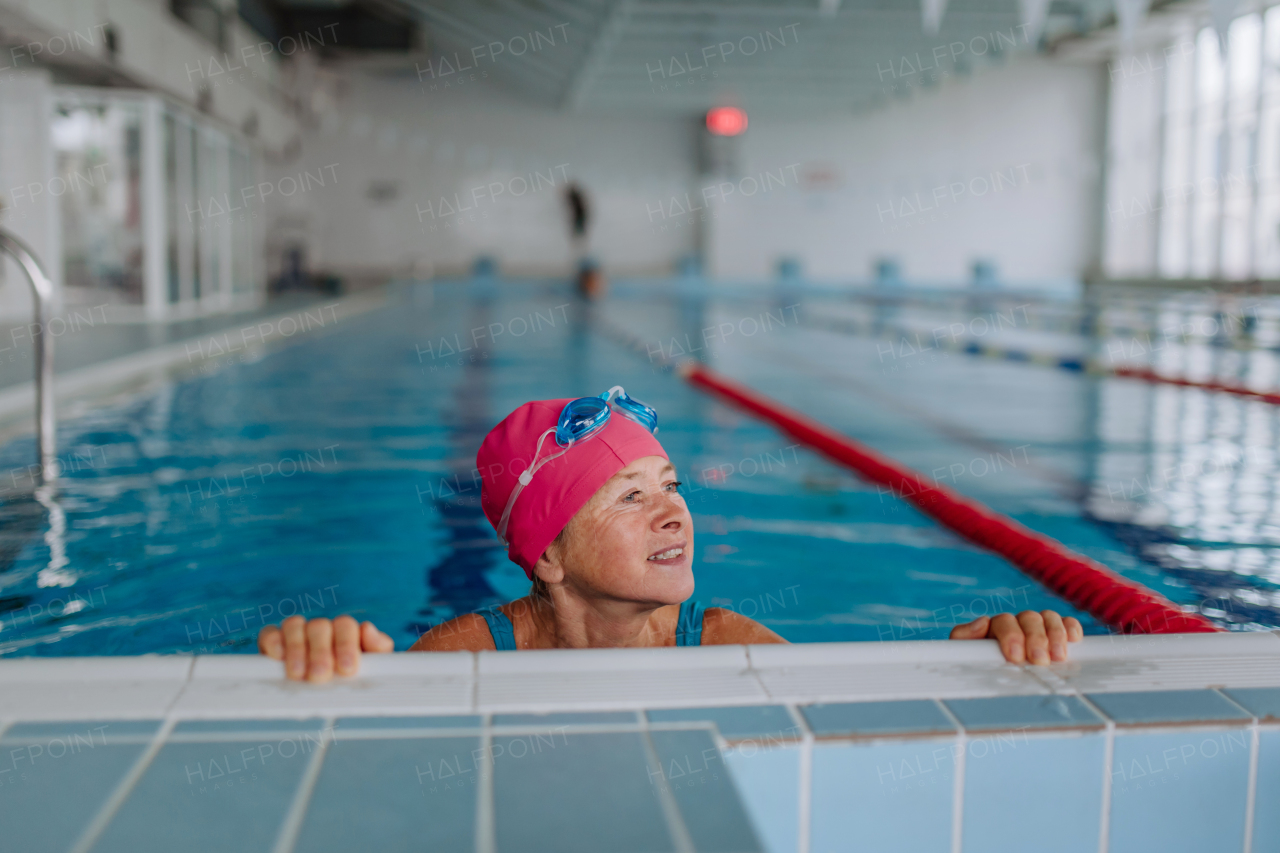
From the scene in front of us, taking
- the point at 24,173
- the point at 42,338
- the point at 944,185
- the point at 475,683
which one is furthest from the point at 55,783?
the point at 944,185

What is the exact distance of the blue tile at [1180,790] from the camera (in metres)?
1.28

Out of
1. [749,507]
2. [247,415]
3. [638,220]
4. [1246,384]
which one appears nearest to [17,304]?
[247,415]

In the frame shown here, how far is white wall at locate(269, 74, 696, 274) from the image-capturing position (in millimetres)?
23797

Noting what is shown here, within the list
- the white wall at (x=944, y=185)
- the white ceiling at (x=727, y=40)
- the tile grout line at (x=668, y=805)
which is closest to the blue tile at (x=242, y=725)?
the tile grout line at (x=668, y=805)

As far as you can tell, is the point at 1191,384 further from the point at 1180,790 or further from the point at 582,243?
the point at 582,243

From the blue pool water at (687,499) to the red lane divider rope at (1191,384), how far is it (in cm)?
12

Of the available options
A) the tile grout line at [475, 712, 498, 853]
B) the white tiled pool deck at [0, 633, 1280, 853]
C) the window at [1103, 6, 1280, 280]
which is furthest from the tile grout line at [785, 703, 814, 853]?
the window at [1103, 6, 1280, 280]

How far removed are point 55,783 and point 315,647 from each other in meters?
0.34

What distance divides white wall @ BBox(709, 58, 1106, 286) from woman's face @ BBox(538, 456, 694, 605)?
77.1 feet

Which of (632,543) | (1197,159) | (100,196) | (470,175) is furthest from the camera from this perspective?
(470,175)

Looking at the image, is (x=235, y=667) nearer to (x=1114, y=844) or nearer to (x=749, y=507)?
(x=1114, y=844)

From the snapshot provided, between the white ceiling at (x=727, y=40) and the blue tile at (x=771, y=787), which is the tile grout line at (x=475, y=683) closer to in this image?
the blue tile at (x=771, y=787)

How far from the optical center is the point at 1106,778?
127cm

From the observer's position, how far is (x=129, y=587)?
9.34 ft
